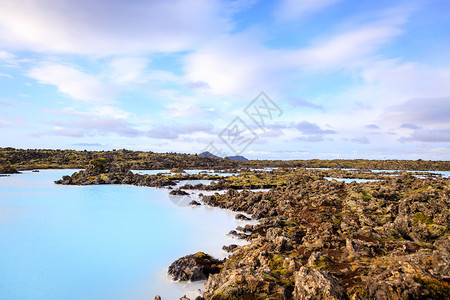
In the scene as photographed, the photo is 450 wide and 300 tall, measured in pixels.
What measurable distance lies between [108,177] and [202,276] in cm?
5673

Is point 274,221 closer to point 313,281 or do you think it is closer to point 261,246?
point 261,246

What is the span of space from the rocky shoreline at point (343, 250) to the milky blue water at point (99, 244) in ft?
9.26

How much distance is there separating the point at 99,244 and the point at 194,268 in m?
11.8

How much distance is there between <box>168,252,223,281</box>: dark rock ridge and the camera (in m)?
13.3

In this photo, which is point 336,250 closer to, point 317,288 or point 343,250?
point 343,250

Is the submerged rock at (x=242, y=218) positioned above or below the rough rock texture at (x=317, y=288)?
below

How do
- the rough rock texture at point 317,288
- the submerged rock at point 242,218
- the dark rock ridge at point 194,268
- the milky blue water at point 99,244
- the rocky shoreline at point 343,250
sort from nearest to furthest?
the rough rock texture at point 317,288, the rocky shoreline at point 343,250, the dark rock ridge at point 194,268, the milky blue water at point 99,244, the submerged rock at point 242,218

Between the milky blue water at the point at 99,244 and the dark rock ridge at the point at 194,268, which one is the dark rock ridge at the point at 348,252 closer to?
the dark rock ridge at the point at 194,268

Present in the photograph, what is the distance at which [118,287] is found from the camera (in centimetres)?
1366

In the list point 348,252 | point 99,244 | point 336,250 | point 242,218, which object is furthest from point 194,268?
point 242,218

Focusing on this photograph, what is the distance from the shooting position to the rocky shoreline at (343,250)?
8.19 m

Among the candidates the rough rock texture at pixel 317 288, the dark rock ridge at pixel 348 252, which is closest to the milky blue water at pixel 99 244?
the dark rock ridge at pixel 348 252

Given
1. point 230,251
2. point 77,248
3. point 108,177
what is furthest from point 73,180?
point 230,251

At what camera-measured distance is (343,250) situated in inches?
514
